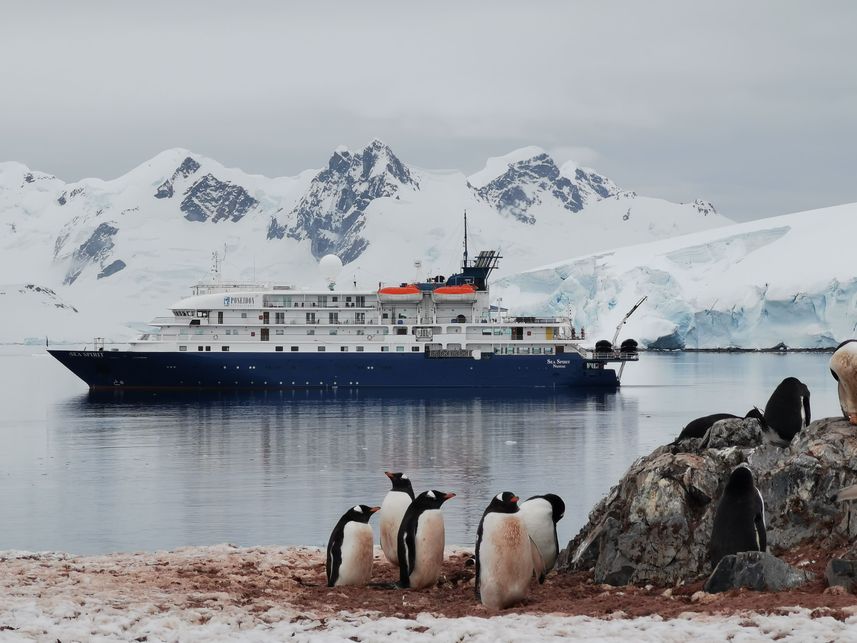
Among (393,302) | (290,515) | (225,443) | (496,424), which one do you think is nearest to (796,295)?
(393,302)

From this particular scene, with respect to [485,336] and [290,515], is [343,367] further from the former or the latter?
[290,515]

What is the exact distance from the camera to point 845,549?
9.36 meters

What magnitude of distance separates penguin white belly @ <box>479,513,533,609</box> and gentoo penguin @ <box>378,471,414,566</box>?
7.97ft

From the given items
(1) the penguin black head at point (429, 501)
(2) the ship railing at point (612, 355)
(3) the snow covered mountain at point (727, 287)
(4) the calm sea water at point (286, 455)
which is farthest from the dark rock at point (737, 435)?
(3) the snow covered mountain at point (727, 287)

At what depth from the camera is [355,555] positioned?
1091 cm

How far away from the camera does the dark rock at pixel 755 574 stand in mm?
8797

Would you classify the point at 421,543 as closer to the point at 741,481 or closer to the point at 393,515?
the point at 393,515

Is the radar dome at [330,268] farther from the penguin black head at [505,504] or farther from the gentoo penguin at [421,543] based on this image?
the penguin black head at [505,504]

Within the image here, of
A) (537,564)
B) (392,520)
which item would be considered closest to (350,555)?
(392,520)

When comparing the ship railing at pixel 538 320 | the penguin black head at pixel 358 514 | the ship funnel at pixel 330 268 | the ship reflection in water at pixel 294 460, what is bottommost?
the ship reflection in water at pixel 294 460

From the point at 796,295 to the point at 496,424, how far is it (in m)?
67.4

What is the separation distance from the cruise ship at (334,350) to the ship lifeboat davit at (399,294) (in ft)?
0.18

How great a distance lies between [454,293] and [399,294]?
296 centimetres

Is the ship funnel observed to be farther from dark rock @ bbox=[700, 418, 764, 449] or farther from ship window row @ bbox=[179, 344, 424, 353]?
dark rock @ bbox=[700, 418, 764, 449]
